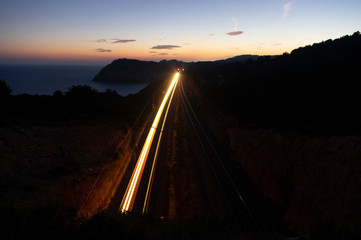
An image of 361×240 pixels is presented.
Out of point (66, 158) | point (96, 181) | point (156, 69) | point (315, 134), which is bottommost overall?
point (96, 181)

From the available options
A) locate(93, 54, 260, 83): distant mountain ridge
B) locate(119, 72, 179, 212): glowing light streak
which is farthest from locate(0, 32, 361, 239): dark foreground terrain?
locate(93, 54, 260, 83): distant mountain ridge

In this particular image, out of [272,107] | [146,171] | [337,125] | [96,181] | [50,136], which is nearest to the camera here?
[337,125]

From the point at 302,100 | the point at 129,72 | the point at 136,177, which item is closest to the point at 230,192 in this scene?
the point at 136,177

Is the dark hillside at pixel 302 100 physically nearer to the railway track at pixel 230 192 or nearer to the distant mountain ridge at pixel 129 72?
the railway track at pixel 230 192

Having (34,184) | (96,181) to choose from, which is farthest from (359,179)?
(34,184)

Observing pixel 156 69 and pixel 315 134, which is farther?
pixel 156 69

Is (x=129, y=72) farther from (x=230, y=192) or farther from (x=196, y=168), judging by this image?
(x=230, y=192)

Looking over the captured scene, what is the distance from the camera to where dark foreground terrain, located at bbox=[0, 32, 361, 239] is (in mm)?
7277

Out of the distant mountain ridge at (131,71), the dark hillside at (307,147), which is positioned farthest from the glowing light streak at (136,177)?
the distant mountain ridge at (131,71)

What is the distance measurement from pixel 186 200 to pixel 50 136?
11.2 meters

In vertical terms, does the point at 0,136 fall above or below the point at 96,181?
above

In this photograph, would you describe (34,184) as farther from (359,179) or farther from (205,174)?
(359,179)

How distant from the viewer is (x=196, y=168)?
1800 centimetres

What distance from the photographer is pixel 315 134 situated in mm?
13211
